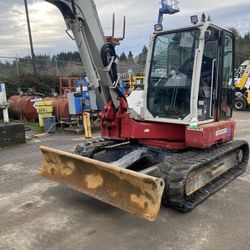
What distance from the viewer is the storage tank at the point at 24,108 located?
43.3 ft

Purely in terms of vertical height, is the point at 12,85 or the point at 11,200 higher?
the point at 12,85

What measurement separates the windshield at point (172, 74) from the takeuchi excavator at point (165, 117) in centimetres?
2

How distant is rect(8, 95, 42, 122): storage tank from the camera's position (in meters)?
13.2

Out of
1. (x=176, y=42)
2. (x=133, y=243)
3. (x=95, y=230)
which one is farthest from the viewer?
(x=176, y=42)

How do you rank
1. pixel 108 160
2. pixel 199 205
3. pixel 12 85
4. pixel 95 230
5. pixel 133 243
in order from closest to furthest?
pixel 133 243 → pixel 95 230 → pixel 199 205 → pixel 108 160 → pixel 12 85

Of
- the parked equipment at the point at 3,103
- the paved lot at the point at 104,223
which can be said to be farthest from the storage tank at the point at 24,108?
the paved lot at the point at 104,223

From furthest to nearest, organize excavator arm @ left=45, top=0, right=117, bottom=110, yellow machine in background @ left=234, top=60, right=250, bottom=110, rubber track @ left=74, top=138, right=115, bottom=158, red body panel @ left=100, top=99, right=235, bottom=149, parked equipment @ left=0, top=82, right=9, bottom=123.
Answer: yellow machine in background @ left=234, top=60, right=250, bottom=110 → parked equipment @ left=0, top=82, right=9, bottom=123 → rubber track @ left=74, top=138, right=115, bottom=158 → red body panel @ left=100, top=99, right=235, bottom=149 → excavator arm @ left=45, top=0, right=117, bottom=110

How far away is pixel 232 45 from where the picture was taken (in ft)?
19.1

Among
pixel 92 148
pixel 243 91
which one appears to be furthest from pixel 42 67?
pixel 92 148

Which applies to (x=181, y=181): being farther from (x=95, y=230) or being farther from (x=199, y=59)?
(x=199, y=59)

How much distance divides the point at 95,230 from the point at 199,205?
64.2 inches

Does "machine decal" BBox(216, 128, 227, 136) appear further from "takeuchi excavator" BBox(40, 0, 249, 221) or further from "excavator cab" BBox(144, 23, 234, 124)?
"excavator cab" BBox(144, 23, 234, 124)

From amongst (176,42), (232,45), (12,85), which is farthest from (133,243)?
(12,85)

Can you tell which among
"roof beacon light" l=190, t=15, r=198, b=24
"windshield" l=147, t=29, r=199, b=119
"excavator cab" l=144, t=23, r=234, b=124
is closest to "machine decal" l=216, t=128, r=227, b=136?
"excavator cab" l=144, t=23, r=234, b=124
